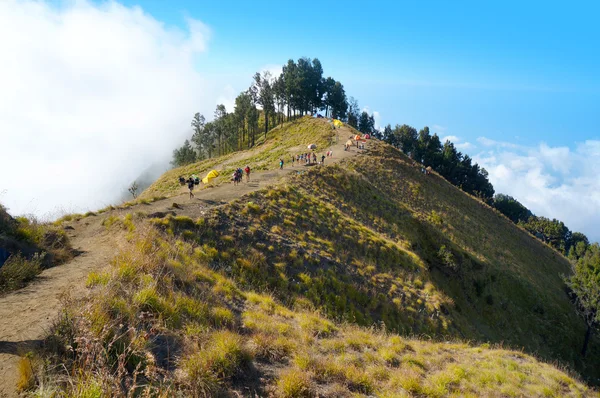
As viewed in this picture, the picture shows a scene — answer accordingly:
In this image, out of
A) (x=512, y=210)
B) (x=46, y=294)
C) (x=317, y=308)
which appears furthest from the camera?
(x=512, y=210)

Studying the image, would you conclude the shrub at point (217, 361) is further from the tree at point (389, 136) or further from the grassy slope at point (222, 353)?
the tree at point (389, 136)

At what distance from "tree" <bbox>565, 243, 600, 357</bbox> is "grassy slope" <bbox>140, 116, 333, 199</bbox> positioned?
41.5 m

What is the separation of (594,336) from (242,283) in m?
47.7

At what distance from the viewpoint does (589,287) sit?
1348 inches

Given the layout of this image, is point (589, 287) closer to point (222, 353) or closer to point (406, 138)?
point (222, 353)

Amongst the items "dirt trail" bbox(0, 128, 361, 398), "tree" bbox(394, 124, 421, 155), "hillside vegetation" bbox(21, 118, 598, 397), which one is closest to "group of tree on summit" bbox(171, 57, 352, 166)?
"tree" bbox(394, 124, 421, 155)

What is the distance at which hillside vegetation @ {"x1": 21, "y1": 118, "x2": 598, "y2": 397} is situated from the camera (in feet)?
20.1

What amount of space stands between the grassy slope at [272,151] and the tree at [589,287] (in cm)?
4146

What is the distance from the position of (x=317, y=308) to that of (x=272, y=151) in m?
52.0

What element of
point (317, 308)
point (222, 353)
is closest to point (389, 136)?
point (317, 308)

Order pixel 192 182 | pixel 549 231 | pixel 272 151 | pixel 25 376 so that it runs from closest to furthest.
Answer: pixel 25 376 < pixel 192 182 < pixel 272 151 < pixel 549 231

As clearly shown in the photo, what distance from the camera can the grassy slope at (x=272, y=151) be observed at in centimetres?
5791

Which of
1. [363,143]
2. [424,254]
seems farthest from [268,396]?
[363,143]

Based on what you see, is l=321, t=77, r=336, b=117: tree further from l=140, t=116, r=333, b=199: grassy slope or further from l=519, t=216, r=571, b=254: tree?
l=519, t=216, r=571, b=254: tree
